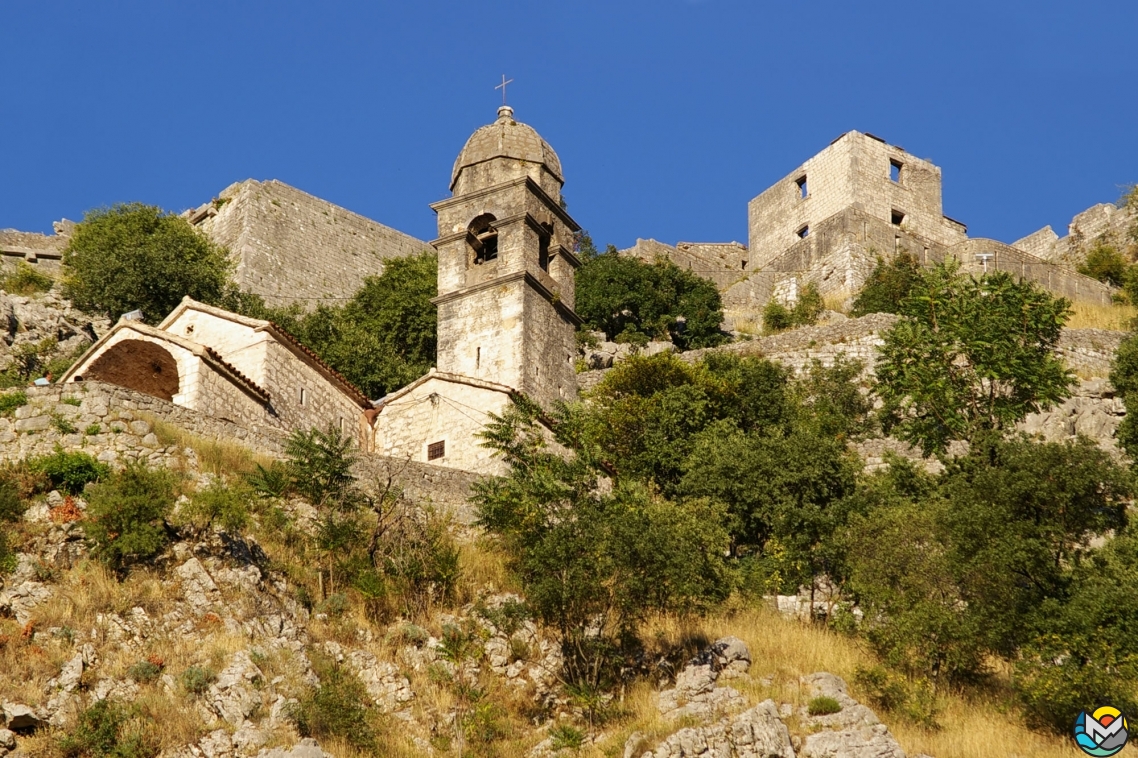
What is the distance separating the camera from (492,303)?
3288 cm

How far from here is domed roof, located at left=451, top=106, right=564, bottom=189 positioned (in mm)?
35312

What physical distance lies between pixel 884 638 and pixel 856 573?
168 centimetres

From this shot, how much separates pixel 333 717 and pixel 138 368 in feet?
39.1

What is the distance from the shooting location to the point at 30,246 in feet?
160

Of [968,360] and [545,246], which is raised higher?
[545,246]

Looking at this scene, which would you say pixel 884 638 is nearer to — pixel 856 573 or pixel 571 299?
pixel 856 573

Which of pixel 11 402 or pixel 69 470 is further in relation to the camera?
pixel 11 402

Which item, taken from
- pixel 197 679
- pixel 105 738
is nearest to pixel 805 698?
pixel 197 679

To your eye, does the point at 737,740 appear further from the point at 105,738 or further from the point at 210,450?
the point at 210,450

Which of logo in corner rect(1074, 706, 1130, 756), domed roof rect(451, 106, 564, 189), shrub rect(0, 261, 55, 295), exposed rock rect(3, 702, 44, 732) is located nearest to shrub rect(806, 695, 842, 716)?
logo in corner rect(1074, 706, 1130, 756)

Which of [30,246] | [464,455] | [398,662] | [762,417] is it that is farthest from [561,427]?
[30,246]

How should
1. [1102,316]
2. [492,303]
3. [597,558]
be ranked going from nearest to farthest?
1. [597,558]
2. [492,303]
3. [1102,316]

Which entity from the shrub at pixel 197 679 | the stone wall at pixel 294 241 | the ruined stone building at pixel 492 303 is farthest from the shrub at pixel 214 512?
the stone wall at pixel 294 241

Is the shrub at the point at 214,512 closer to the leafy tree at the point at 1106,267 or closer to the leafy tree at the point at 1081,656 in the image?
the leafy tree at the point at 1081,656
